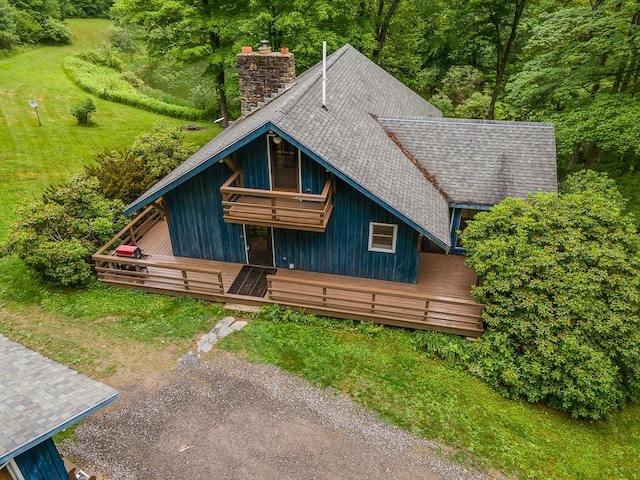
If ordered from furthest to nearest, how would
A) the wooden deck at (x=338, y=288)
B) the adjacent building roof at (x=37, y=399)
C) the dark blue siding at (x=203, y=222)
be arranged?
the dark blue siding at (x=203, y=222) < the wooden deck at (x=338, y=288) < the adjacent building roof at (x=37, y=399)

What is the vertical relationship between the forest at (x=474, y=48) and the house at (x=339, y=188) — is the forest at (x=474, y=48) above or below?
above

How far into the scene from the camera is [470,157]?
14.9m

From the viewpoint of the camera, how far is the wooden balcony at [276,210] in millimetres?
12172

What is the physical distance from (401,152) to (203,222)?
24.2ft

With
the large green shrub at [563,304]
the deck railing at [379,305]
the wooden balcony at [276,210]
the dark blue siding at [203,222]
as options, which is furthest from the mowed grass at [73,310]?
the large green shrub at [563,304]

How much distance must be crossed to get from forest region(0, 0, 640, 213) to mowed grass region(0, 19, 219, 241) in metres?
5.39

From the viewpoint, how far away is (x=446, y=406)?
9922 mm

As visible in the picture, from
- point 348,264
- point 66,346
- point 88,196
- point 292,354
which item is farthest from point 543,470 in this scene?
point 88,196

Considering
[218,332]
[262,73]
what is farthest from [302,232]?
[262,73]

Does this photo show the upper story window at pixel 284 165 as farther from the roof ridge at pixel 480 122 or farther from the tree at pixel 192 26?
the tree at pixel 192 26

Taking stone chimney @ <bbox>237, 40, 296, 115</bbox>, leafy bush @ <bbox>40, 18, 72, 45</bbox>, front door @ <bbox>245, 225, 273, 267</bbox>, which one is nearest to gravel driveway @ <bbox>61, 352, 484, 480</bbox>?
front door @ <bbox>245, 225, 273, 267</bbox>

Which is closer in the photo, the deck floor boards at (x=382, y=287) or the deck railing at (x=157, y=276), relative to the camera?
the deck floor boards at (x=382, y=287)

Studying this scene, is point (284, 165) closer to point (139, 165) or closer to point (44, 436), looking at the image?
point (139, 165)

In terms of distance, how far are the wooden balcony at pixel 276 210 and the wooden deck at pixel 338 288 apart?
1642 mm
